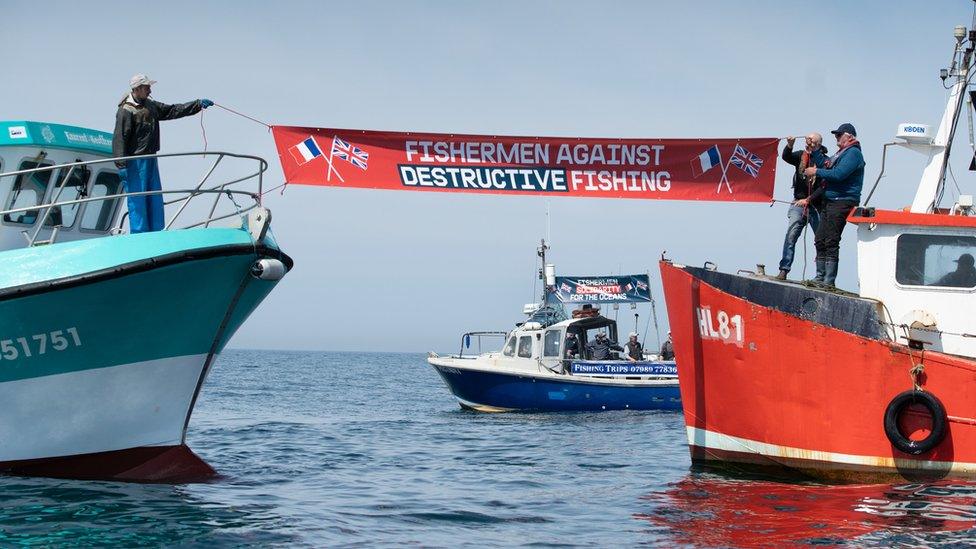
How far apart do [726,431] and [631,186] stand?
3.06 metres

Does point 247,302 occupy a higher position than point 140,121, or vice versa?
point 140,121

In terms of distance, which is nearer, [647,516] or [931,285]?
[647,516]

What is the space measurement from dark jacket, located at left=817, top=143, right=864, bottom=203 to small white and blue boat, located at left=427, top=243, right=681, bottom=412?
1311 centimetres

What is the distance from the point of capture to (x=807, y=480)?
10.5 m

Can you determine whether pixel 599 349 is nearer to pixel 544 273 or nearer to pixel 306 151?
pixel 544 273

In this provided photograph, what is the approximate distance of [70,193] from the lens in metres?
11.3

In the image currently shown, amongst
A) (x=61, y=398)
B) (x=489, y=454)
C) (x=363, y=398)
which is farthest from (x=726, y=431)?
(x=363, y=398)

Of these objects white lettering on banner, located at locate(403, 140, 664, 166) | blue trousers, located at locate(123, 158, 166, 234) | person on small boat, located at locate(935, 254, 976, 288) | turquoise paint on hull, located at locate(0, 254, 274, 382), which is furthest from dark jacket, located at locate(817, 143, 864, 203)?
blue trousers, located at locate(123, 158, 166, 234)

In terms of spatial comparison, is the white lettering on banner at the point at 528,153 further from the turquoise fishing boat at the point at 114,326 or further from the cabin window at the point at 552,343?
the cabin window at the point at 552,343

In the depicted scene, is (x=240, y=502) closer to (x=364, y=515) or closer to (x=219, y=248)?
(x=364, y=515)

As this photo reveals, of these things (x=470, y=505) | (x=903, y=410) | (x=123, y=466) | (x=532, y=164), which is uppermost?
(x=532, y=164)

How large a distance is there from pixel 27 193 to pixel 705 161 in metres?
7.67

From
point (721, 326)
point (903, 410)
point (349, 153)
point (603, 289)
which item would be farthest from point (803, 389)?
point (603, 289)

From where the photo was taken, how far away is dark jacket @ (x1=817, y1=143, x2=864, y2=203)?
11.1 metres
